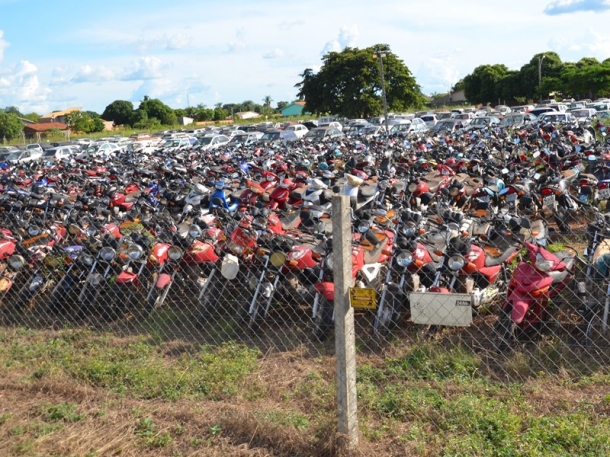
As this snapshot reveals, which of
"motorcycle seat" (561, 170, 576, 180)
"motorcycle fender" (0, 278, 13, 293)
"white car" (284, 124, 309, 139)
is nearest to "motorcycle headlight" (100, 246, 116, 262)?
"motorcycle fender" (0, 278, 13, 293)

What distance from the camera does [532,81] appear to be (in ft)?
218

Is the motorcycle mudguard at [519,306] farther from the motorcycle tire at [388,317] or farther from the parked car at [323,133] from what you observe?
the parked car at [323,133]

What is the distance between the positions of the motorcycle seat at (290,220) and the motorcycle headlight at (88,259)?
2389mm

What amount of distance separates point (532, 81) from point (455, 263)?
66610 millimetres

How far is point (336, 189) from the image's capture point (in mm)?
9695

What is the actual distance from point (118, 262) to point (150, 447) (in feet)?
10.5

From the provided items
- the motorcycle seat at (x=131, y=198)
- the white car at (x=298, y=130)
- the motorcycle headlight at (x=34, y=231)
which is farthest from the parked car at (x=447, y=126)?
the motorcycle headlight at (x=34, y=231)

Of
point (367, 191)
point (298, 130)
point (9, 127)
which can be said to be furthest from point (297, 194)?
point (9, 127)

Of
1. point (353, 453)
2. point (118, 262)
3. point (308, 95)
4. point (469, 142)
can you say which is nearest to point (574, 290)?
point (353, 453)

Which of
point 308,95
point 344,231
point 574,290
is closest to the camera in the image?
point 344,231

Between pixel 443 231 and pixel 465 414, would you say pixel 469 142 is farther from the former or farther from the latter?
pixel 465 414

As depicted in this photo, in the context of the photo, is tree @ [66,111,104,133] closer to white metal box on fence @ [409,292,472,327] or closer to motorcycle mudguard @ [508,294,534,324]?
motorcycle mudguard @ [508,294,534,324]

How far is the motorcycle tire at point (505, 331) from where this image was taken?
490 cm

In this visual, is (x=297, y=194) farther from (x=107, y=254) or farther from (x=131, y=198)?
(x=107, y=254)
